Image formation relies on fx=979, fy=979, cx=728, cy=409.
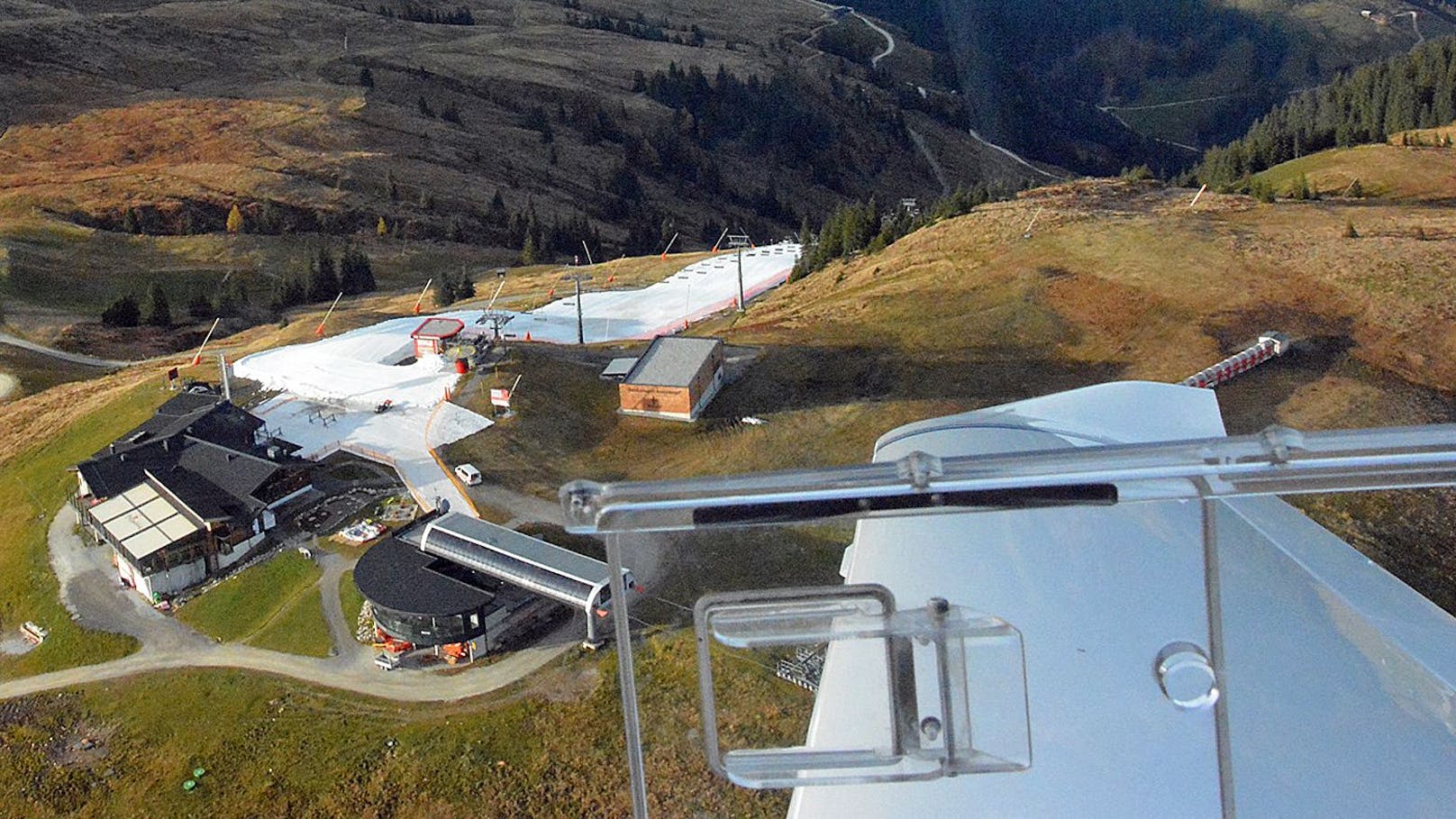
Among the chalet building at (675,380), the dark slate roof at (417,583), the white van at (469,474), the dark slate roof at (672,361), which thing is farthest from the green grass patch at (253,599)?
the dark slate roof at (672,361)

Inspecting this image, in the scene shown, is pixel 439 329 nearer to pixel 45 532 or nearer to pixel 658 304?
pixel 45 532

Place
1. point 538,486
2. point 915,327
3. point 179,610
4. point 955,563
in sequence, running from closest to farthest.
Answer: point 955,563, point 179,610, point 538,486, point 915,327

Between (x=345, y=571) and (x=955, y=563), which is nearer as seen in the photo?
(x=955, y=563)

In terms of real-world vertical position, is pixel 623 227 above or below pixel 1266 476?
below

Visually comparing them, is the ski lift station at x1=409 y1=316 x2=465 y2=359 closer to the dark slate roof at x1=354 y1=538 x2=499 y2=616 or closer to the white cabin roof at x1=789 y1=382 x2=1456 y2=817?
the dark slate roof at x1=354 y1=538 x2=499 y2=616

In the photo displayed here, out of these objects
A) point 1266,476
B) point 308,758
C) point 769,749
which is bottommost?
point 308,758

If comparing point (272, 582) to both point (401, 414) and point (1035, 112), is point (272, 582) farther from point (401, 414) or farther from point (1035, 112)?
point (1035, 112)

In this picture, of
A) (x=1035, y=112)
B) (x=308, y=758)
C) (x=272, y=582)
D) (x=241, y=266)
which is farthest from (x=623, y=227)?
(x=1035, y=112)
